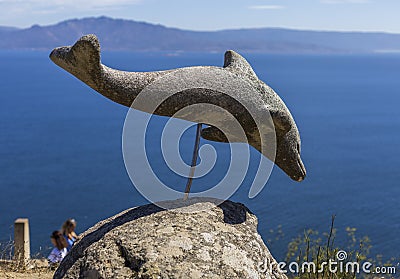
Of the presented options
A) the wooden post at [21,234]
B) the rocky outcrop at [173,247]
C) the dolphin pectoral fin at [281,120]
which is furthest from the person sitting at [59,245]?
the dolphin pectoral fin at [281,120]

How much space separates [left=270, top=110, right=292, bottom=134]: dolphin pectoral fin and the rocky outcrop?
1033 mm

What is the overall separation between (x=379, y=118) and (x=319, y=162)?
892 inches

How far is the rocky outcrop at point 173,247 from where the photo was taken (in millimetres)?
4754

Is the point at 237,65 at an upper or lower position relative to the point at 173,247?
upper

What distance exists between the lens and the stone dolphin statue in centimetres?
524

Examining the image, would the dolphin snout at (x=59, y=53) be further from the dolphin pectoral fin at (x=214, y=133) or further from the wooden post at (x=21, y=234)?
the wooden post at (x=21, y=234)

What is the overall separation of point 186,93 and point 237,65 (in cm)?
79

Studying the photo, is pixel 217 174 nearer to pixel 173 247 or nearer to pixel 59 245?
pixel 59 245

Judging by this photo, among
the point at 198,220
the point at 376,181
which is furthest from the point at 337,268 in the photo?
the point at 376,181

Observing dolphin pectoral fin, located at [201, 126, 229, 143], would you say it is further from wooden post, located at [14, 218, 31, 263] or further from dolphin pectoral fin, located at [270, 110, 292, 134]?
wooden post, located at [14, 218, 31, 263]

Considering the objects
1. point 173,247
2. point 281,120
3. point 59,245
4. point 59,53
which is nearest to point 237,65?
point 281,120

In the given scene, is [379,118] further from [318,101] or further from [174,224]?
[174,224]

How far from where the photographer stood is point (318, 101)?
70.2 meters

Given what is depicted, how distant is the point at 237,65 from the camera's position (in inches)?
235
